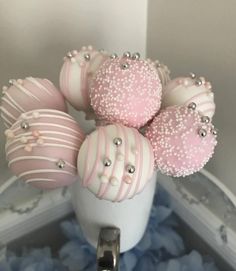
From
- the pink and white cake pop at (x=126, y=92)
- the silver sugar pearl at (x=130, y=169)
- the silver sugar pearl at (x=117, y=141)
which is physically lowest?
the silver sugar pearl at (x=130, y=169)

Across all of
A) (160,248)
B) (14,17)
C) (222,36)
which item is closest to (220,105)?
(222,36)

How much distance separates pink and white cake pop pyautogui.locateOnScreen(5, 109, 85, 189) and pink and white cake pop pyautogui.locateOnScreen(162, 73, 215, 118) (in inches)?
4.6

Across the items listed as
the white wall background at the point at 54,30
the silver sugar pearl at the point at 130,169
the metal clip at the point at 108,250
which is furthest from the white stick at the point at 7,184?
the silver sugar pearl at the point at 130,169

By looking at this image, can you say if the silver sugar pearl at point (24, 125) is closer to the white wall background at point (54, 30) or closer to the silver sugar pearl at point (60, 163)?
the silver sugar pearl at point (60, 163)

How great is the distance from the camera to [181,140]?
16.9 inches

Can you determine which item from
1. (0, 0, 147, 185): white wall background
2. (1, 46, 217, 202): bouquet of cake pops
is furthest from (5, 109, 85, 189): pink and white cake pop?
(0, 0, 147, 185): white wall background

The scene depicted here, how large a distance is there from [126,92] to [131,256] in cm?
26

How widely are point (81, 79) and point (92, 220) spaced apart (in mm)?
172

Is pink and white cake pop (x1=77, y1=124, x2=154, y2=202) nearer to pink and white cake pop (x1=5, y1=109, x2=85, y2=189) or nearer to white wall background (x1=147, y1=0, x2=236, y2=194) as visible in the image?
pink and white cake pop (x1=5, y1=109, x2=85, y2=189)

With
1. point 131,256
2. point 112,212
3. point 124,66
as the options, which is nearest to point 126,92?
point 124,66

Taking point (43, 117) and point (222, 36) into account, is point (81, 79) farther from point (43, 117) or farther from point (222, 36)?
point (222, 36)

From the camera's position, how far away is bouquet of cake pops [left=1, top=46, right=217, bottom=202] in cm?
41

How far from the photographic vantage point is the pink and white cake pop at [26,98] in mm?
476

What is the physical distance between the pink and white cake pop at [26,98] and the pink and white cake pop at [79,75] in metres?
0.02
